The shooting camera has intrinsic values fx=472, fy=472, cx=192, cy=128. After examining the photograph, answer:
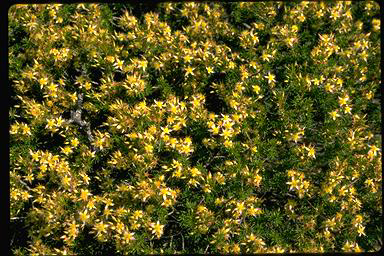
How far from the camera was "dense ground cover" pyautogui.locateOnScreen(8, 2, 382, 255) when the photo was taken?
3477 mm

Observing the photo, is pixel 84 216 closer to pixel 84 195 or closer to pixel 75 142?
pixel 84 195

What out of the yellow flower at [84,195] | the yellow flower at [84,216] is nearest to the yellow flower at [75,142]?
the yellow flower at [84,195]

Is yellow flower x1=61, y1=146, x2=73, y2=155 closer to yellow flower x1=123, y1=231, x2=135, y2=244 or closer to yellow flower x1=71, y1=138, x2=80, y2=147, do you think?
yellow flower x1=71, y1=138, x2=80, y2=147

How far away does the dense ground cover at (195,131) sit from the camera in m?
3.48

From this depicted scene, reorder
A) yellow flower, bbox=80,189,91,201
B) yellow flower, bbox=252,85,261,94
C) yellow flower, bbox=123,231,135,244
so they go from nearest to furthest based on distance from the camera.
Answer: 1. yellow flower, bbox=123,231,135,244
2. yellow flower, bbox=80,189,91,201
3. yellow flower, bbox=252,85,261,94

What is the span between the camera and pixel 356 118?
390 cm

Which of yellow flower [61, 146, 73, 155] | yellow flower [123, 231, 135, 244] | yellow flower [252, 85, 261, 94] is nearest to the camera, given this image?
yellow flower [123, 231, 135, 244]

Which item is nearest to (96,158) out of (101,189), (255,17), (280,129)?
(101,189)

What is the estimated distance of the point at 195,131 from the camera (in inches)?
147

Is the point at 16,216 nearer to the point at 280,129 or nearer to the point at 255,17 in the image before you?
the point at 280,129

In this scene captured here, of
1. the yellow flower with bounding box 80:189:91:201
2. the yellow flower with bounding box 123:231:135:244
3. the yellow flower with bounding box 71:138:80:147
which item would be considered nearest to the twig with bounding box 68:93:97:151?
the yellow flower with bounding box 71:138:80:147

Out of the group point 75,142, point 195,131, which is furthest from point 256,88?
point 75,142

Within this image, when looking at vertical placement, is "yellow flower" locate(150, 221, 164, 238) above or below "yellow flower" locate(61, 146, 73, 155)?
below

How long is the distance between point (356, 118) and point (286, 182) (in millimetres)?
858
